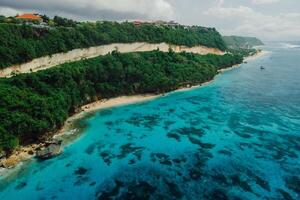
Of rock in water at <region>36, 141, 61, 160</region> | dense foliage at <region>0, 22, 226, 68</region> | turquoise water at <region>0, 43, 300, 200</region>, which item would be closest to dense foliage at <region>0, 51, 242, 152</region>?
rock in water at <region>36, 141, 61, 160</region>

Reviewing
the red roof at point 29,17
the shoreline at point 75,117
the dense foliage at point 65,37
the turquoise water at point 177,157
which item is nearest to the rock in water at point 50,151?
the turquoise water at point 177,157

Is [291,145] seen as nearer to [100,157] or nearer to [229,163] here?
[229,163]

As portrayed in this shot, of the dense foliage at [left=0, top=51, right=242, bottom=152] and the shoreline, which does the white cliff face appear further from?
the shoreline

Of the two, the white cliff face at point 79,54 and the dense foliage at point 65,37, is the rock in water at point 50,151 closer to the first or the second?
the white cliff face at point 79,54

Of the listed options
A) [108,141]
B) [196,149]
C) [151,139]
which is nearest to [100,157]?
[108,141]


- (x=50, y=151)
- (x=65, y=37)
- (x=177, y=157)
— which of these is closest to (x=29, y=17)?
(x=65, y=37)
